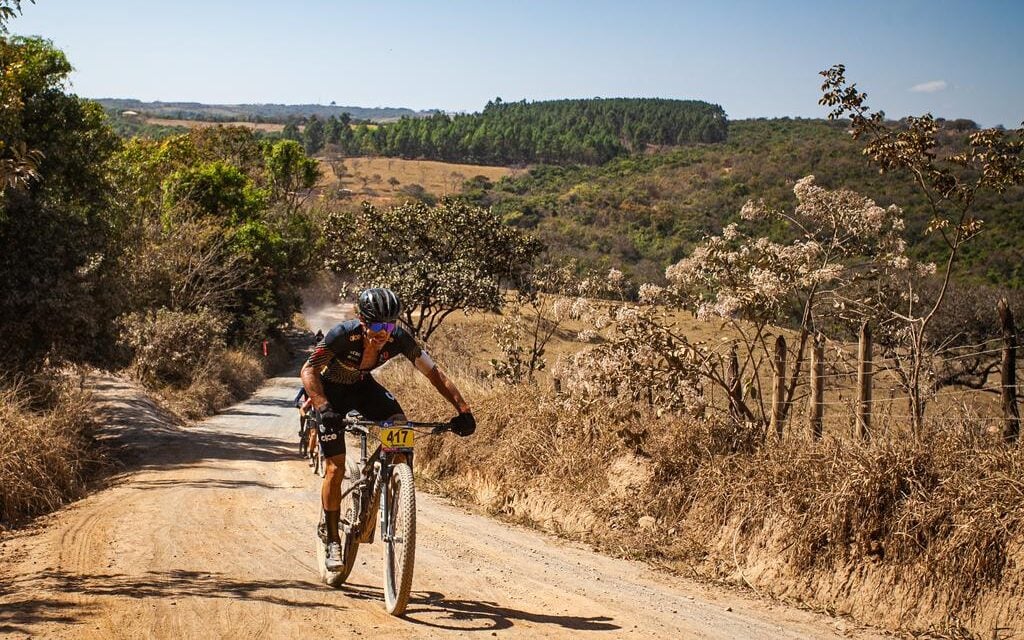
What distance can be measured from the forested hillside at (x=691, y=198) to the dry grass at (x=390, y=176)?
13937mm

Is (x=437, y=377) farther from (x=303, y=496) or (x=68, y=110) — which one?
(x=68, y=110)

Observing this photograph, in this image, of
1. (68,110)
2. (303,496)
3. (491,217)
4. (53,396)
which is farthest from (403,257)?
(303,496)

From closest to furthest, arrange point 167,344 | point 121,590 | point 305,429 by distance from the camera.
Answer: point 121,590 → point 305,429 → point 167,344

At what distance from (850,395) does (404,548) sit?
5.39 metres

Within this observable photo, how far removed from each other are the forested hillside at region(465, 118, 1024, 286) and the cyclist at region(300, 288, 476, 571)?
2602cm

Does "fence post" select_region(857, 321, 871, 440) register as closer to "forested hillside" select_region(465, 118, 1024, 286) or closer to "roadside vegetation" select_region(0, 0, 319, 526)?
"roadside vegetation" select_region(0, 0, 319, 526)

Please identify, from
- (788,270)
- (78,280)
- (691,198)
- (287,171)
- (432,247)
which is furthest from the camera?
(691,198)

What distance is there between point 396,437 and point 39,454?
715cm

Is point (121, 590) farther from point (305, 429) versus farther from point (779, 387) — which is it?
point (305, 429)

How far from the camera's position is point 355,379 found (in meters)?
7.20

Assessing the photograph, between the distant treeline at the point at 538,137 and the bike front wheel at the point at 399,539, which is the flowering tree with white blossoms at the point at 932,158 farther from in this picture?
the distant treeline at the point at 538,137

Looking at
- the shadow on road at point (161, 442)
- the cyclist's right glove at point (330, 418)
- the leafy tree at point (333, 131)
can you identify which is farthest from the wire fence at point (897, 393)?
the leafy tree at point (333, 131)

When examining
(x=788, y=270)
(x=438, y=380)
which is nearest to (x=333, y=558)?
(x=438, y=380)

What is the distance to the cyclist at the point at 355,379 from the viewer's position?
6594mm
